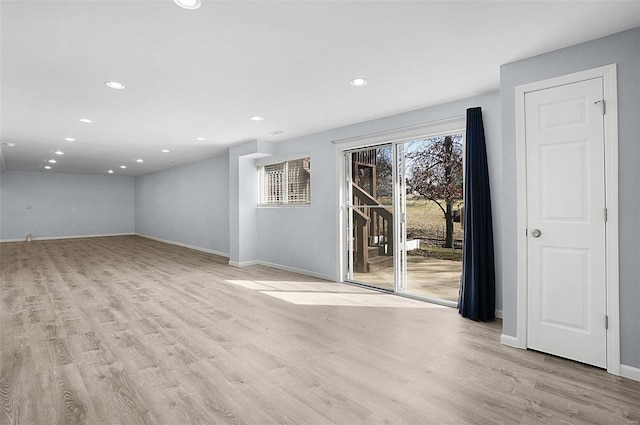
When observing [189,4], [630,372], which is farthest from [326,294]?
[189,4]

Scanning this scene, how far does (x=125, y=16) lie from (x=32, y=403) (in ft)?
8.29

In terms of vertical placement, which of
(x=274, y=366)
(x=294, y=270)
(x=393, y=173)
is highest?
(x=393, y=173)

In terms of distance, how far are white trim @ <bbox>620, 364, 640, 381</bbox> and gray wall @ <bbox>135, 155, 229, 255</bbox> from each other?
7220 mm

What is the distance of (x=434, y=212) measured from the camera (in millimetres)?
5281

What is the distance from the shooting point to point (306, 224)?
589cm

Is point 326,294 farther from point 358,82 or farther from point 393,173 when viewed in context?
point 358,82

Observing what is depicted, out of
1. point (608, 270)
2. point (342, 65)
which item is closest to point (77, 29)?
point (342, 65)

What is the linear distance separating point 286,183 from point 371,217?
2.03m

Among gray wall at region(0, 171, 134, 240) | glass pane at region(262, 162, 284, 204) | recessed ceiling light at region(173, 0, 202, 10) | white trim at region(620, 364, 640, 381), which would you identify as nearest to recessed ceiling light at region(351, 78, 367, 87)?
recessed ceiling light at region(173, 0, 202, 10)

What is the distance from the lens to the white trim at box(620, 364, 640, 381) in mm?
2324

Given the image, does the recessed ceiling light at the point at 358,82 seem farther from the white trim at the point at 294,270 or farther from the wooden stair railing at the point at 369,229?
the white trim at the point at 294,270

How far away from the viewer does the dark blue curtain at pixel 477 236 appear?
3.59 meters

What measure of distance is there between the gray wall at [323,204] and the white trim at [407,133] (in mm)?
61

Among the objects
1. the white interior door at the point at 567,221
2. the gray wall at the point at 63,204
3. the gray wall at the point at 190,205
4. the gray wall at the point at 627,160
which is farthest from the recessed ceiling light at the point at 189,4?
the gray wall at the point at 63,204
